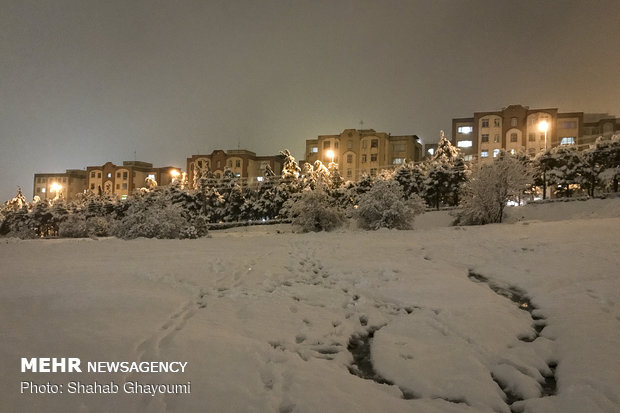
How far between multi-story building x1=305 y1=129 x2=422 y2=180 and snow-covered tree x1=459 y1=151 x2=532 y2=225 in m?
49.0

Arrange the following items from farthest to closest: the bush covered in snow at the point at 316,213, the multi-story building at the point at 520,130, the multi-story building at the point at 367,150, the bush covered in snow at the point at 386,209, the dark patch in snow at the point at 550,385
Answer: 1. the multi-story building at the point at 367,150
2. the multi-story building at the point at 520,130
3. the bush covered in snow at the point at 316,213
4. the bush covered in snow at the point at 386,209
5. the dark patch in snow at the point at 550,385

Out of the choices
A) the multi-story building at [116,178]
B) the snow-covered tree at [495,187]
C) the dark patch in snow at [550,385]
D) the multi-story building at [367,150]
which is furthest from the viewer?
the multi-story building at [116,178]

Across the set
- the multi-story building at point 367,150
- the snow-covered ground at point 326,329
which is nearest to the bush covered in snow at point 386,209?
the snow-covered ground at point 326,329

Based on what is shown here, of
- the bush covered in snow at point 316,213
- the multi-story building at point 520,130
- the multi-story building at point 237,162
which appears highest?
the multi-story building at point 520,130

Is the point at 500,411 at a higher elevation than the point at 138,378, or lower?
lower

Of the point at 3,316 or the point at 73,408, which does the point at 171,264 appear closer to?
the point at 3,316

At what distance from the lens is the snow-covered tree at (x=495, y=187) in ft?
76.6

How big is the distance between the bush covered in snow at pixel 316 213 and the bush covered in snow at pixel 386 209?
3.34m

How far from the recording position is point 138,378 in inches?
168

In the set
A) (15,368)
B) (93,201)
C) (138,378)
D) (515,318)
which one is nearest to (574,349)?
(515,318)

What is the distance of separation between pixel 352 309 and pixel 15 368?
5.20 metres

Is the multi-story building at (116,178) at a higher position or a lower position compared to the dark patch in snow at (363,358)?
higher

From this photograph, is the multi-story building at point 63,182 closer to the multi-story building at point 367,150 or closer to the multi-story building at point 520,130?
the multi-story building at point 367,150

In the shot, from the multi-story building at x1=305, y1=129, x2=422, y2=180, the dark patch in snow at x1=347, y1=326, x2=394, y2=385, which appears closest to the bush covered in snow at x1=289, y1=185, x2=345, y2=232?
the dark patch in snow at x1=347, y1=326, x2=394, y2=385
